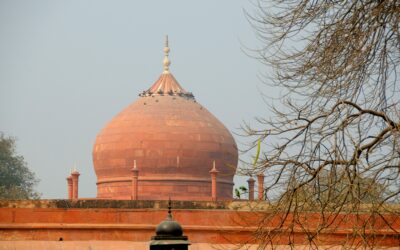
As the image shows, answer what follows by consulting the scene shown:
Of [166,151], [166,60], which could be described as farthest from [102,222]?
[166,60]

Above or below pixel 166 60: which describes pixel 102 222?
below

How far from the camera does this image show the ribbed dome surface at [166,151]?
38375 mm

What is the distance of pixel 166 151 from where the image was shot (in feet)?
127

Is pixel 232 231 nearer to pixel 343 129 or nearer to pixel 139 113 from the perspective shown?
pixel 343 129

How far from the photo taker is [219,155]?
128 feet

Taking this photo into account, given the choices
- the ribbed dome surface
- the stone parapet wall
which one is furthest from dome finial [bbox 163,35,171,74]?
the stone parapet wall

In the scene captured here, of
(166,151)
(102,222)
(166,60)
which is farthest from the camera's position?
(166,60)

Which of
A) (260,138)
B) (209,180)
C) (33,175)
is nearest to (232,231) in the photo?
(260,138)

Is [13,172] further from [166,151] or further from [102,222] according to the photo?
[102,222]

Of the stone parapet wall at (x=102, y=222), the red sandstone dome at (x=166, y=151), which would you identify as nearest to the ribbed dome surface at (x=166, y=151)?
the red sandstone dome at (x=166, y=151)

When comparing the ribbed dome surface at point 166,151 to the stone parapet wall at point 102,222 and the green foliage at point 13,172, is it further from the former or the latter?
the stone parapet wall at point 102,222

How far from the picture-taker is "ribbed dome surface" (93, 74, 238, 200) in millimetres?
38375

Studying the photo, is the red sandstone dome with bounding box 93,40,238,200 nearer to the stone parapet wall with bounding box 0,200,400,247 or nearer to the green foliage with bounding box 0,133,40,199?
the green foliage with bounding box 0,133,40,199

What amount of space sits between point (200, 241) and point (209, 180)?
22518 millimetres
